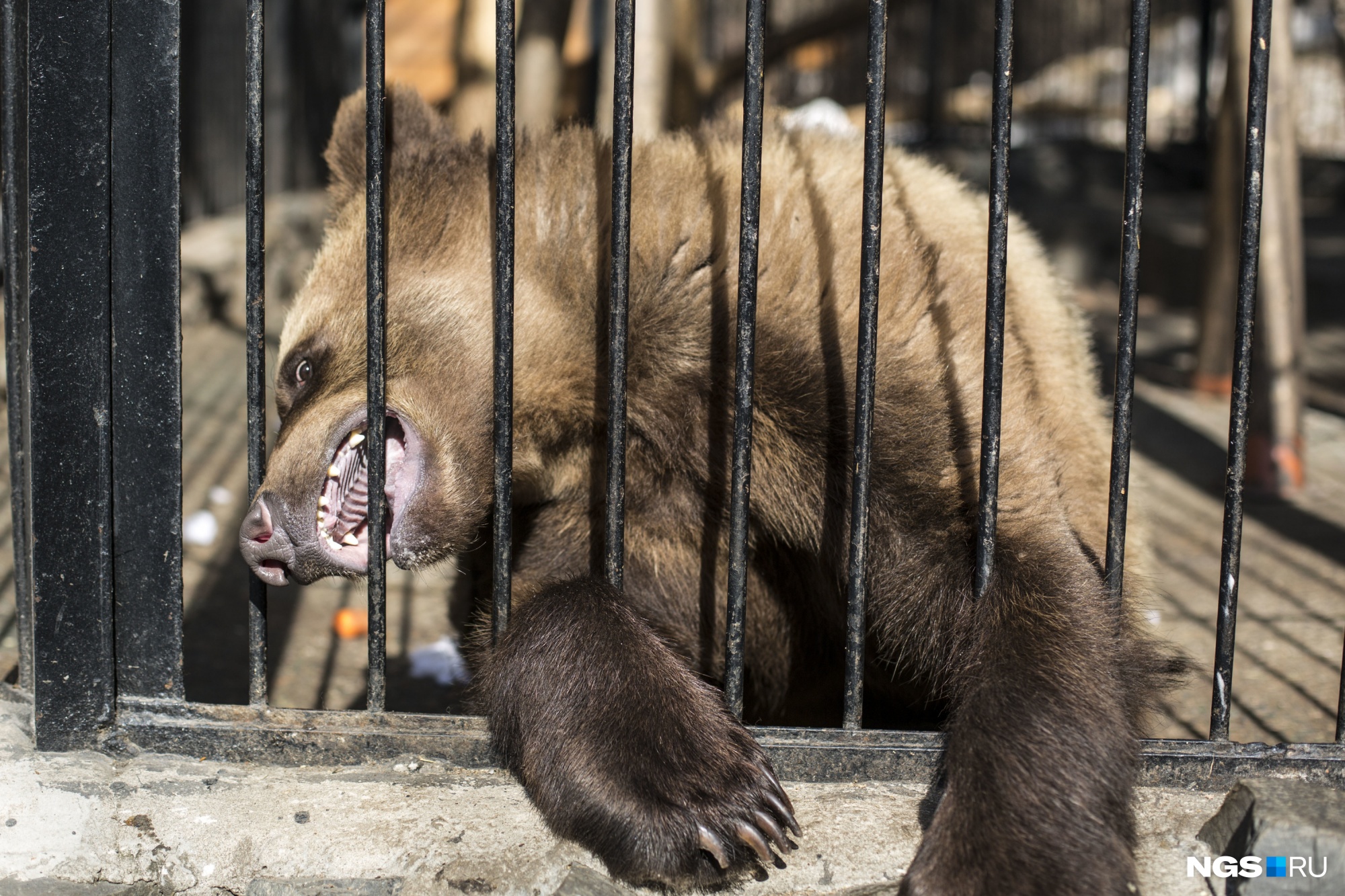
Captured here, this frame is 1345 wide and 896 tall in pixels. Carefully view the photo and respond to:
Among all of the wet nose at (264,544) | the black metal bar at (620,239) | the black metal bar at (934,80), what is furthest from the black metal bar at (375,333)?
the black metal bar at (934,80)

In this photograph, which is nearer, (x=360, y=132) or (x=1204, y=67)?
(x=360, y=132)

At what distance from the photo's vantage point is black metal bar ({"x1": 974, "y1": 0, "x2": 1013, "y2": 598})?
229 centimetres

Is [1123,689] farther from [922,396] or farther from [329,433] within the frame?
[329,433]

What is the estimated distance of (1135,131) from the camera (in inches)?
91.4

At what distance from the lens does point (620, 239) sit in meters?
2.38

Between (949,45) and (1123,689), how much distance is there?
13.3m

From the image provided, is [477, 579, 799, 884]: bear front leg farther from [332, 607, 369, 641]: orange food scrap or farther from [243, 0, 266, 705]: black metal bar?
[332, 607, 369, 641]: orange food scrap

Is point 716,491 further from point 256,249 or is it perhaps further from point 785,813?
point 256,249

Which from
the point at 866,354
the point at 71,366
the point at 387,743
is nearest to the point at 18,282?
the point at 71,366

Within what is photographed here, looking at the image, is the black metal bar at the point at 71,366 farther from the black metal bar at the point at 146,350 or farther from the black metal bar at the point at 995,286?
the black metal bar at the point at 995,286

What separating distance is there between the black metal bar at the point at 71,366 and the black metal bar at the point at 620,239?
978mm

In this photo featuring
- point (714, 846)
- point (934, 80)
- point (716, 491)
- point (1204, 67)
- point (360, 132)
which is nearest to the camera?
point (714, 846)

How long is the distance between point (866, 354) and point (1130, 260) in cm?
54

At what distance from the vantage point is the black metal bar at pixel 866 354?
2.30m
